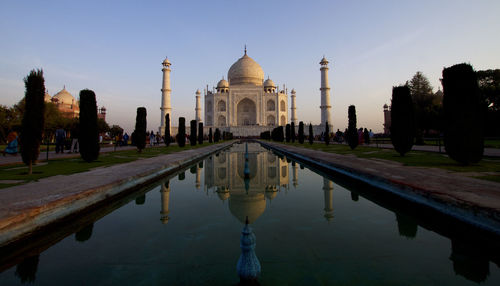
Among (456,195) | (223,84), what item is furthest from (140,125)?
(223,84)

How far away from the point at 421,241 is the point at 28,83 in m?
7.27

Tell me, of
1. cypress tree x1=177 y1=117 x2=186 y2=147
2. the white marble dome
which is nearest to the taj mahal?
the white marble dome

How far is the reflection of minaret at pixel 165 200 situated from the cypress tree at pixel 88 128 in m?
3.45

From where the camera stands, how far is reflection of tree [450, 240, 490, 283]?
1.81m

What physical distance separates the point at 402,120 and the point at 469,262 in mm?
8328

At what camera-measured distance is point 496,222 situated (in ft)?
7.26

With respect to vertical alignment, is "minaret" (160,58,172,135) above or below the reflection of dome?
above

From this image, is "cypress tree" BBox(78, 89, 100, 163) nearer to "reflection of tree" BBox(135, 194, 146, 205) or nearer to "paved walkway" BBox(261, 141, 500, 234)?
"reflection of tree" BBox(135, 194, 146, 205)

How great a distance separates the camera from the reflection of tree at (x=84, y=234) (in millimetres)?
2498

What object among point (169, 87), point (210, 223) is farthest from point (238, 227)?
point (169, 87)

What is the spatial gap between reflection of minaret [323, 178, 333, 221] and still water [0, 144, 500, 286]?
0.9 inches

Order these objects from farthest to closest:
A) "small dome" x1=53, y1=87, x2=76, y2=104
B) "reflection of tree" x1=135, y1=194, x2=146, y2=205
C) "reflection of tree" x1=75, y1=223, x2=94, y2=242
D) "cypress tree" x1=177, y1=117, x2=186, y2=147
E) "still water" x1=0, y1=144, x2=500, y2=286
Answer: "small dome" x1=53, y1=87, x2=76, y2=104 → "cypress tree" x1=177, y1=117, x2=186, y2=147 → "reflection of tree" x1=135, y1=194, x2=146, y2=205 → "reflection of tree" x1=75, y1=223, x2=94, y2=242 → "still water" x1=0, y1=144, x2=500, y2=286

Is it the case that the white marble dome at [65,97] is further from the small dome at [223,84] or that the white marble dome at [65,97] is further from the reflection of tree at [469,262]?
the reflection of tree at [469,262]

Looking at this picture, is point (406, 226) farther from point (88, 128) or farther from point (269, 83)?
point (269, 83)
